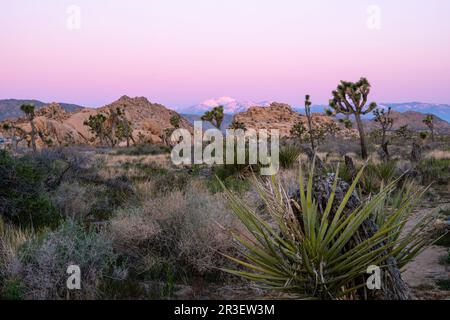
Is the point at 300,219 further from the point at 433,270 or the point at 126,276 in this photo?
the point at 433,270

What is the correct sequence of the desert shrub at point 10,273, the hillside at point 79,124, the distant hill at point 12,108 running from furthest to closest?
the distant hill at point 12,108, the hillside at point 79,124, the desert shrub at point 10,273

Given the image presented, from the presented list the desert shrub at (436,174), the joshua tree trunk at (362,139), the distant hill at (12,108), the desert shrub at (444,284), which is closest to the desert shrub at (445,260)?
the desert shrub at (444,284)

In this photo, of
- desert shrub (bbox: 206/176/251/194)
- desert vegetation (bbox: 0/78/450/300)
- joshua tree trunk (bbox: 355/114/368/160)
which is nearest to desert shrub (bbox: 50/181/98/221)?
desert vegetation (bbox: 0/78/450/300)

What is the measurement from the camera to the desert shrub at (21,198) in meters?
6.91

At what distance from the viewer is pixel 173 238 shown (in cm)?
606

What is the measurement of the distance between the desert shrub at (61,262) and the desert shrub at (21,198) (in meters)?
2.01

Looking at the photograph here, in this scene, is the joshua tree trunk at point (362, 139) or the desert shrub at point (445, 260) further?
the joshua tree trunk at point (362, 139)

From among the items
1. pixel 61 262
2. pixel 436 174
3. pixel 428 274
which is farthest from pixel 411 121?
pixel 61 262

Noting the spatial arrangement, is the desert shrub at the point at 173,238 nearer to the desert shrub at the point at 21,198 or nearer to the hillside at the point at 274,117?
the desert shrub at the point at 21,198

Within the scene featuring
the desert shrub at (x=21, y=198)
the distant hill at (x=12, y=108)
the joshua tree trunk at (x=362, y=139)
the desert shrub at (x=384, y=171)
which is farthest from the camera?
the distant hill at (x=12, y=108)

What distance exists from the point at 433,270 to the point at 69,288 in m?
4.62

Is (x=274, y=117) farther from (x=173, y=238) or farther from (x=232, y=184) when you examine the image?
(x=173, y=238)

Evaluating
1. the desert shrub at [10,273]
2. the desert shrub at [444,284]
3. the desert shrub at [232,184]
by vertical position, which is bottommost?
the desert shrub at [232,184]

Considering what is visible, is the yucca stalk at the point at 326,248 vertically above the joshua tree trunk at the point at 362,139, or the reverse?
the yucca stalk at the point at 326,248
